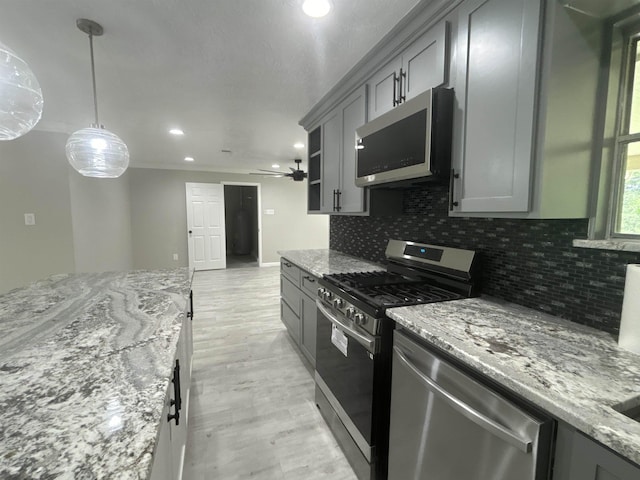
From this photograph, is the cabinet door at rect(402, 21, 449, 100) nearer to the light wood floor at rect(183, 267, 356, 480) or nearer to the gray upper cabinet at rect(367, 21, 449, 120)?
the gray upper cabinet at rect(367, 21, 449, 120)

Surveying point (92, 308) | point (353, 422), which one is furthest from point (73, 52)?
point (353, 422)

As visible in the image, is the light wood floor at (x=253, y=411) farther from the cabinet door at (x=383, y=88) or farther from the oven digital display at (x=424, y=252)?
the cabinet door at (x=383, y=88)

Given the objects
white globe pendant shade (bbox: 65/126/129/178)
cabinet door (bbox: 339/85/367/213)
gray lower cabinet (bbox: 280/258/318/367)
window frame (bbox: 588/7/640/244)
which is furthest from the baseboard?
window frame (bbox: 588/7/640/244)

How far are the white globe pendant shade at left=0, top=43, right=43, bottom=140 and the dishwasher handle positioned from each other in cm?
197

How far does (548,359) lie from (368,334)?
2.18 feet

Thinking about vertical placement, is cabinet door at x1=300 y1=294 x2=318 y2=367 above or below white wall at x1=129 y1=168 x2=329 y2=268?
below

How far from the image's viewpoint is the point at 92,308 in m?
1.37

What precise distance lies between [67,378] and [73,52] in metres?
2.08

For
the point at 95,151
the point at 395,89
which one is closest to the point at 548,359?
the point at 395,89

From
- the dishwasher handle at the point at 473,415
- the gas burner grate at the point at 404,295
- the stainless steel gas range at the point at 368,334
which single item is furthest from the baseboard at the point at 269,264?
the dishwasher handle at the point at 473,415

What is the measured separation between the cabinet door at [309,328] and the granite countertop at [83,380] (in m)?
1.02

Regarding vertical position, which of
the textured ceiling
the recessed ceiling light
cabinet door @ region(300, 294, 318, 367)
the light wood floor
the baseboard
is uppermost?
the textured ceiling

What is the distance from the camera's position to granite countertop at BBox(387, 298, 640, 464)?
62 cm

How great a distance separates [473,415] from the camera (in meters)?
0.85
